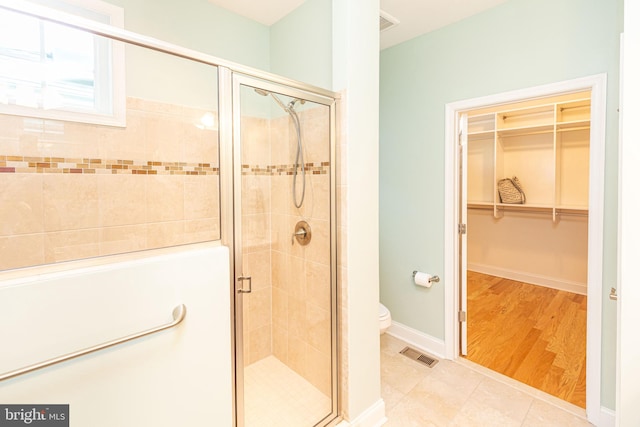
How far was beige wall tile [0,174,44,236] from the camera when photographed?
49.9 inches

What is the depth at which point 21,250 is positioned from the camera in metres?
1.25

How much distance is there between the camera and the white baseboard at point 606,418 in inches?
64.5

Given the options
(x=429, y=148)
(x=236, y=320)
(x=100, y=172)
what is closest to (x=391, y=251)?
(x=429, y=148)

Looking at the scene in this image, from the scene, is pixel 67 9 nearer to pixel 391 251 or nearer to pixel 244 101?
pixel 244 101

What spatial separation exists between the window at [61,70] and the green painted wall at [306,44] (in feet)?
3.22

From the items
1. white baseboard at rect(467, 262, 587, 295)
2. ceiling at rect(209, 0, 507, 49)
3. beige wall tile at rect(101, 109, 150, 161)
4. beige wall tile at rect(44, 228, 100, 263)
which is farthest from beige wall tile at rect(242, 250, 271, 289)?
white baseboard at rect(467, 262, 587, 295)

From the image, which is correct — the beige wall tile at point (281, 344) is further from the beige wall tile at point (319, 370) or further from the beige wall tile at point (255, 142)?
the beige wall tile at point (255, 142)

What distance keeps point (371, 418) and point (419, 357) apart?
854 millimetres

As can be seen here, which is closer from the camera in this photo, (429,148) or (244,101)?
(244,101)

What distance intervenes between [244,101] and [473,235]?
4.24m

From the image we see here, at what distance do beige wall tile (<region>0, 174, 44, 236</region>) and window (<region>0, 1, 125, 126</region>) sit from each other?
0.92ft

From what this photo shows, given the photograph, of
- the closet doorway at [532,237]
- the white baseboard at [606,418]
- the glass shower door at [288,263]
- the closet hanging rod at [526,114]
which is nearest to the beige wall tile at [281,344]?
the glass shower door at [288,263]

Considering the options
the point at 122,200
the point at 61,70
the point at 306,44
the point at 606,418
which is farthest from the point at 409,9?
the point at 606,418

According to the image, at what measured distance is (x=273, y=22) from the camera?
220 cm
